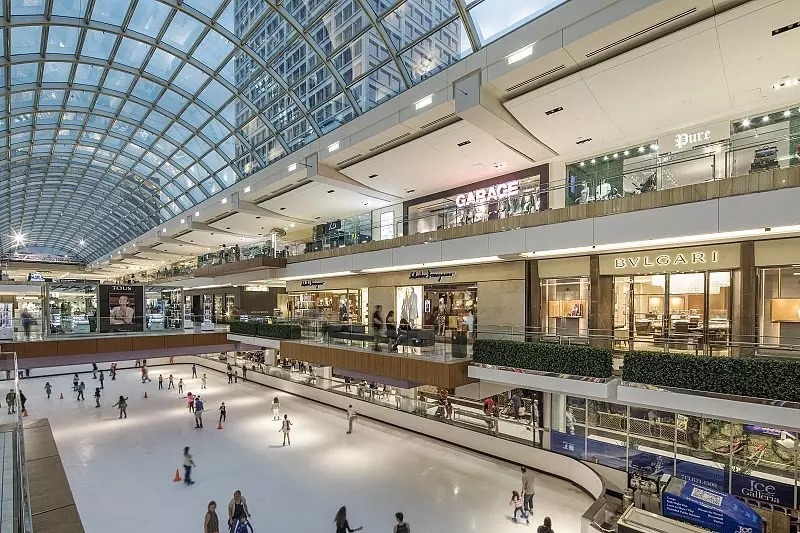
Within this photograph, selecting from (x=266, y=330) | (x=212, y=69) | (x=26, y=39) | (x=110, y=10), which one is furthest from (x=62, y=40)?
(x=266, y=330)

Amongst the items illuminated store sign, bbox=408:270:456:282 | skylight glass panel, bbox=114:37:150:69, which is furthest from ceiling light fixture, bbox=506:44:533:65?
skylight glass panel, bbox=114:37:150:69

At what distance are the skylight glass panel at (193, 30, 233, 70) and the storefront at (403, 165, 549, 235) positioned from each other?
1323 cm

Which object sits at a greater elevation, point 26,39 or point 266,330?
point 26,39

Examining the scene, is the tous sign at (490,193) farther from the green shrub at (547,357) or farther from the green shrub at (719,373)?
the green shrub at (719,373)

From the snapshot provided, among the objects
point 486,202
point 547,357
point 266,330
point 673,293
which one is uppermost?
point 486,202

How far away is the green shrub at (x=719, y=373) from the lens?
8906 mm

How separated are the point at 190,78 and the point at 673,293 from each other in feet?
91.4

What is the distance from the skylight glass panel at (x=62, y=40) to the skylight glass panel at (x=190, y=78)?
5051mm

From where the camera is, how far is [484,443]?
17031mm

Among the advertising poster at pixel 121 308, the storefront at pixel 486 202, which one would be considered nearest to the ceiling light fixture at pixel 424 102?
the storefront at pixel 486 202

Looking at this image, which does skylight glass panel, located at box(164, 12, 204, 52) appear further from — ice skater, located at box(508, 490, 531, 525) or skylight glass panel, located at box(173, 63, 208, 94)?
ice skater, located at box(508, 490, 531, 525)

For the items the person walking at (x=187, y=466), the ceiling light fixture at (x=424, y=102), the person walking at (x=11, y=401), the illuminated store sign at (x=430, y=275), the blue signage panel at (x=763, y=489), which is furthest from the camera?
the illuminated store sign at (x=430, y=275)

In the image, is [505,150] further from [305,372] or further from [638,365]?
[305,372]

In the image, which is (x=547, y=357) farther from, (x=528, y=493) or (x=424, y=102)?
(x=424, y=102)
